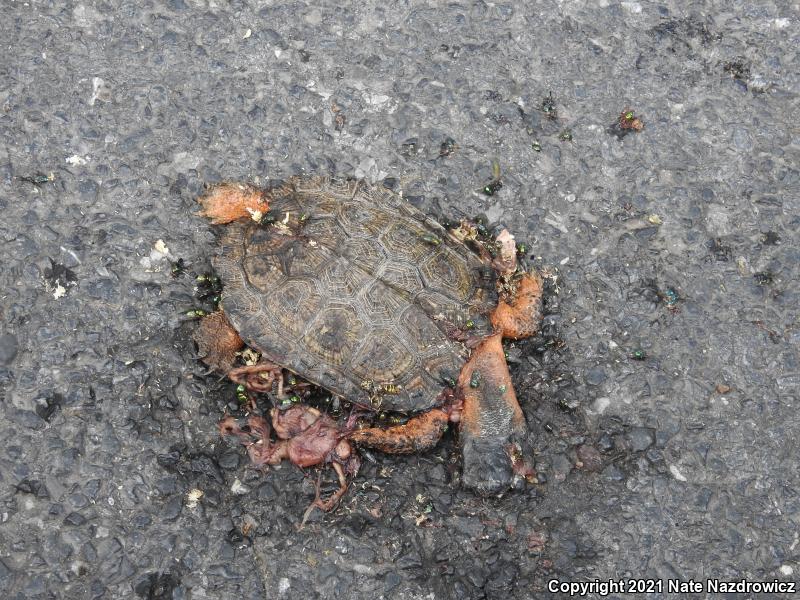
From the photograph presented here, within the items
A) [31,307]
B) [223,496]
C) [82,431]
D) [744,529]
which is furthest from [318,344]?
[744,529]

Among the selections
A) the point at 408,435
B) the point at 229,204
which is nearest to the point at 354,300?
the point at 408,435

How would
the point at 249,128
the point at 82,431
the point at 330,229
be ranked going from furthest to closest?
the point at 249,128, the point at 330,229, the point at 82,431

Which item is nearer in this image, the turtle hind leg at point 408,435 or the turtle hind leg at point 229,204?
the turtle hind leg at point 408,435

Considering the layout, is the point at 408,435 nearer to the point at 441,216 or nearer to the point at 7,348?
the point at 441,216

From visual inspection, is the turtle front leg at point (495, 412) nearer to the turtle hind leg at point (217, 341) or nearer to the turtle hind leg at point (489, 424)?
the turtle hind leg at point (489, 424)

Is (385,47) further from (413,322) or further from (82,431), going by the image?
(82,431)

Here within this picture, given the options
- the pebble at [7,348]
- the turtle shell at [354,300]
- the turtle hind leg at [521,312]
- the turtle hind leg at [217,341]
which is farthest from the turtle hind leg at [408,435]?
the pebble at [7,348]
